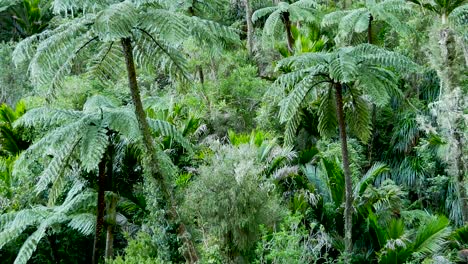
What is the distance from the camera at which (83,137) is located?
7.16 m

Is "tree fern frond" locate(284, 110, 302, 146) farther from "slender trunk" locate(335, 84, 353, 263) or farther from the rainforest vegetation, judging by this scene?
"slender trunk" locate(335, 84, 353, 263)

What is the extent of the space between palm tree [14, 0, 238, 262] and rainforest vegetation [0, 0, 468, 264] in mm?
24

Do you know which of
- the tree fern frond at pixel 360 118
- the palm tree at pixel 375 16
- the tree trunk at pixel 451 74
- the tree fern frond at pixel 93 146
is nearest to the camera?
the tree fern frond at pixel 93 146

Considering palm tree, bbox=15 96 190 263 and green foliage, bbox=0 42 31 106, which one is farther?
green foliage, bbox=0 42 31 106

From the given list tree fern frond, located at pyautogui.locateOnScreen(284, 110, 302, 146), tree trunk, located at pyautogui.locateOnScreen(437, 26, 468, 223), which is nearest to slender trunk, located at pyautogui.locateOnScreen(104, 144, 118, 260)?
tree fern frond, located at pyautogui.locateOnScreen(284, 110, 302, 146)

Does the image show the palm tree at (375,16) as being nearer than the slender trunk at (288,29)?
Yes

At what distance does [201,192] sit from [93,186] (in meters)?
2.91

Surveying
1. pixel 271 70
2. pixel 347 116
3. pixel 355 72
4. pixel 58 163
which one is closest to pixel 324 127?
pixel 347 116

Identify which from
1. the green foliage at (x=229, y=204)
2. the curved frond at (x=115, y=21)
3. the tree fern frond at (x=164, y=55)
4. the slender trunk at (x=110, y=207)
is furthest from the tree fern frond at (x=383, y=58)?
the slender trunk at (x=110, y=207)

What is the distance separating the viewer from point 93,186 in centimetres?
956

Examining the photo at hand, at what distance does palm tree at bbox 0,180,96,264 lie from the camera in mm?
8055

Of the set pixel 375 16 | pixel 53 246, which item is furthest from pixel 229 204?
pixel 375 16

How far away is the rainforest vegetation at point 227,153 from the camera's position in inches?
276

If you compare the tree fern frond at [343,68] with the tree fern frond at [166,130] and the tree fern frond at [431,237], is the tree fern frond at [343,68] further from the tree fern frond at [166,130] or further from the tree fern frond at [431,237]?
the tree fern frond at [431,237]
